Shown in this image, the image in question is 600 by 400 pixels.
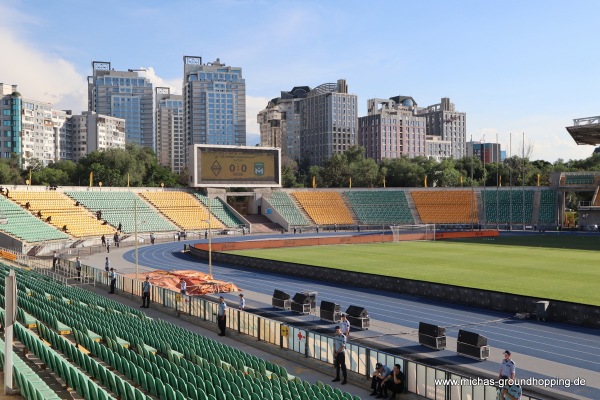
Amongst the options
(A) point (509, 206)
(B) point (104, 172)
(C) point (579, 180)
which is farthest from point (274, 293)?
(B) point (104, 172)

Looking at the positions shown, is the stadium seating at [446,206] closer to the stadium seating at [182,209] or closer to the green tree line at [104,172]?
the stadium seating at [182,209]

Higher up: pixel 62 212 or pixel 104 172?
pixel 104 172

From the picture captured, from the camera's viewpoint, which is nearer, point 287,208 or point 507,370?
point 507,370

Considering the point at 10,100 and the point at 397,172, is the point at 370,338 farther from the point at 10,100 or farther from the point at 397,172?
the point at 10,100

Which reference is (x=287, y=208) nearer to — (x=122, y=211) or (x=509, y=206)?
(x=122, y=211)

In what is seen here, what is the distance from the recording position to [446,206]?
8925 cm

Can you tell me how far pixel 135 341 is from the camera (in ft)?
55.0

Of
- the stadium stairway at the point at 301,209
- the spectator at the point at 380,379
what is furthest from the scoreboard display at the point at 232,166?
the spectator at the point at 380,379

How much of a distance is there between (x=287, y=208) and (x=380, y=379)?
232ft

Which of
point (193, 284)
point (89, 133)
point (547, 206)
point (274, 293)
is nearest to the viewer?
point (274, 293)

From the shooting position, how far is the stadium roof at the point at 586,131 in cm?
5244

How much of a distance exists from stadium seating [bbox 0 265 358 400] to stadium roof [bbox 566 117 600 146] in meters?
45.5

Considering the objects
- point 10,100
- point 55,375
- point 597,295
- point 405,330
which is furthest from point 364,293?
point 10,100

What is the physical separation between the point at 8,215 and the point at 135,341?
147 feet
